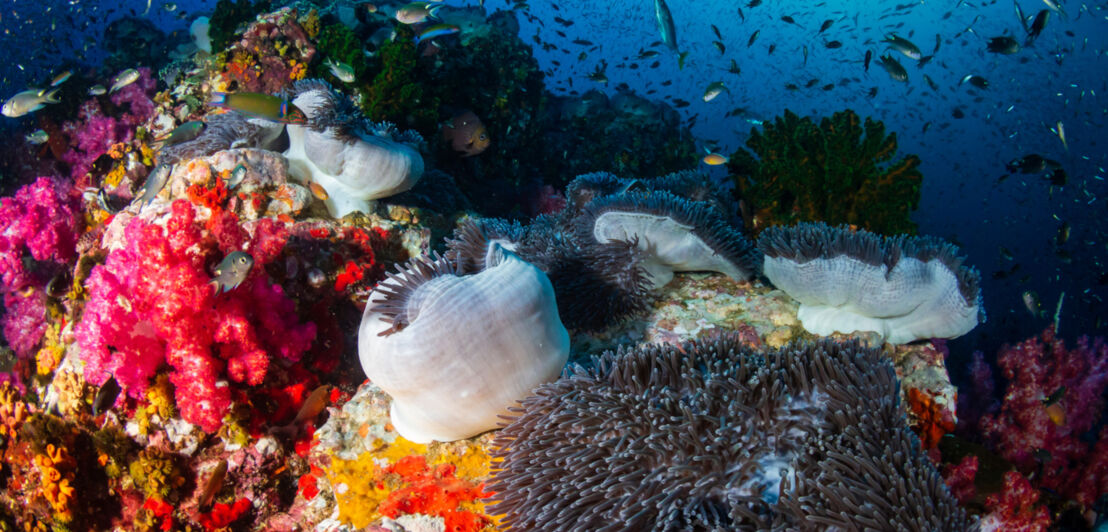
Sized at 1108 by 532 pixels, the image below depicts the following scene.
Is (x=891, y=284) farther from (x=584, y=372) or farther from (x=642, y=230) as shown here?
(x=584, y=372)

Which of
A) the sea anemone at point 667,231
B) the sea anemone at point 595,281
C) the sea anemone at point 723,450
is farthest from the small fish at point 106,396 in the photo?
the sea anemone at point 667,231

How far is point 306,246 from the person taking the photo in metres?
4.05

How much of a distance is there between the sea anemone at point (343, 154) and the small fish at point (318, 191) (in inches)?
1.6

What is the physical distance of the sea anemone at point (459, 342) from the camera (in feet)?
7.99

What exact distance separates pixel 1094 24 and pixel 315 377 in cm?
8327

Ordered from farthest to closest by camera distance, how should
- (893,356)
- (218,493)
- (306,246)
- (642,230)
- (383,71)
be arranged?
(383,71), (306,246), (642,230), (218,493), (893,356)

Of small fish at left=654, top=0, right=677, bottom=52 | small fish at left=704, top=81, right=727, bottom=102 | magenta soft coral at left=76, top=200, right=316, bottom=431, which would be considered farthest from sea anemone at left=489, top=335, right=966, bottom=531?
small fish at left=704, top=81, right=727, bottom=102

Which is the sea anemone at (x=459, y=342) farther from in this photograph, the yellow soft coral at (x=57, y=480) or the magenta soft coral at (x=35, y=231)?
the magenta soft coral at (x=35, y=231)

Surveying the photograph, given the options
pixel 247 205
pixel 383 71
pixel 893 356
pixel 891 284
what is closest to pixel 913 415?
pixel 893 356

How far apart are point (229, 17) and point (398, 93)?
3838 mm

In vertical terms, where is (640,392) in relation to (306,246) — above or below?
above

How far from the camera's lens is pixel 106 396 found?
11.3ft

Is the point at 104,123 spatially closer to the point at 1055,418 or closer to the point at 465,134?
the point at 465,134

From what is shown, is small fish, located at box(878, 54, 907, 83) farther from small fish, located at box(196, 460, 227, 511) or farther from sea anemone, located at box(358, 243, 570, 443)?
small fish, located at box(196, 460, 227, 511)
